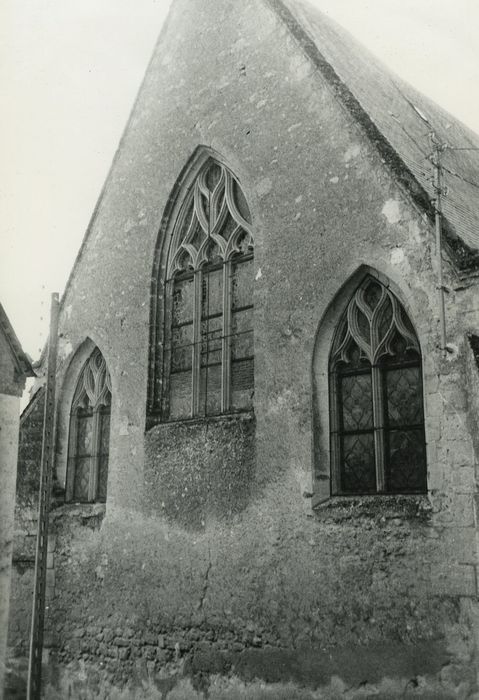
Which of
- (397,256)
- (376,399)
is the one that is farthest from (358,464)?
(397,256)

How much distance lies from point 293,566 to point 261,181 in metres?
4.33

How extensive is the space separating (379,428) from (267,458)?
126cm

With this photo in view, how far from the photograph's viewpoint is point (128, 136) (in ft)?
36.6

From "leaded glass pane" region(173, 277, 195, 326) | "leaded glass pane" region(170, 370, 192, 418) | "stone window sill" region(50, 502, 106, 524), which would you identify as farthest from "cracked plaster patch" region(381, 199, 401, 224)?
"stone window sill" region(50, 502, 106, 524)

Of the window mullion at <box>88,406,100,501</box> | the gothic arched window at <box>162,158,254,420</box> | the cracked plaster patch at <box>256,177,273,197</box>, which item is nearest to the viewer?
the cracked plaster patch at <box>256,177,273,197</box>

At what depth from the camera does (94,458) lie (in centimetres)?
1024

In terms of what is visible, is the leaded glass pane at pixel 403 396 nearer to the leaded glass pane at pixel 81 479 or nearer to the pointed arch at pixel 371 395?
the pointed arch at pixel 371 395

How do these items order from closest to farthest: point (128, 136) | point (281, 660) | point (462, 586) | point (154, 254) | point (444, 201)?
point (462, 586) → point (281, 660) → point (444, 201) → point (154, 254) → point (128, 136)

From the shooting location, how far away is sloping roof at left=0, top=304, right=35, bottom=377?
7.20 metres

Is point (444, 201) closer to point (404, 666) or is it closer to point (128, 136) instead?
point (404, 666)

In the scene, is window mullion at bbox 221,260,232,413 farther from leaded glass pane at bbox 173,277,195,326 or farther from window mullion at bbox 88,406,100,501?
window mullion at bbox 88,406,100,501

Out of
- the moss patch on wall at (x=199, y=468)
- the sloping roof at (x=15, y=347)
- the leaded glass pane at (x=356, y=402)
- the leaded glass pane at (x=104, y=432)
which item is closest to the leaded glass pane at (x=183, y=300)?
the moss patch on wall at (x=199, y=468)

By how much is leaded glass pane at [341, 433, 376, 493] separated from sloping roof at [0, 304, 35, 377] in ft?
10.6

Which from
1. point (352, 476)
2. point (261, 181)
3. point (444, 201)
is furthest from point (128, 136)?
point (352, 476)
